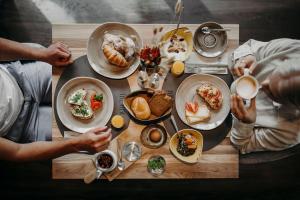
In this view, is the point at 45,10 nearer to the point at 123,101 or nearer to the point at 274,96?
the point at 123,101

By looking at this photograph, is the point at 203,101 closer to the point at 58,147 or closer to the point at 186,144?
the point at 186,144

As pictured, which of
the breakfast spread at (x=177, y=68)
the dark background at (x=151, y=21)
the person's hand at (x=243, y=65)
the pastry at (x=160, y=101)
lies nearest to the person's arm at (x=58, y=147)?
the pastry at (x=160, y=101)

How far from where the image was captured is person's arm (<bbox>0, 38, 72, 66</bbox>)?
7.74 ft

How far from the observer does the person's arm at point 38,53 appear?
7.74ft

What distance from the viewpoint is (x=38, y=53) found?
244 cm

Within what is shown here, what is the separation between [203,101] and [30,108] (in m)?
1.26

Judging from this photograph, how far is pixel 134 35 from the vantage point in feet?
7.91

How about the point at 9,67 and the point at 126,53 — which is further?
the point at 9,67

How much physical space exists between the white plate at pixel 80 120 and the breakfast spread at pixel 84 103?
3 cm

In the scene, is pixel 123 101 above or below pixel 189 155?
above

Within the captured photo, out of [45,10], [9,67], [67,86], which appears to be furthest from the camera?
[45,10]

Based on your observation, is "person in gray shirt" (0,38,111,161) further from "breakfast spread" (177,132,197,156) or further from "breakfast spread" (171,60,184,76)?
"breakfast spread" (171,60,184,76)

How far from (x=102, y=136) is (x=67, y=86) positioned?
410mm

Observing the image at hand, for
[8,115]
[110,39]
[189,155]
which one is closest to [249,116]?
[189,155]
